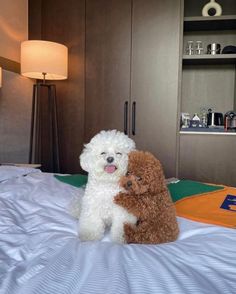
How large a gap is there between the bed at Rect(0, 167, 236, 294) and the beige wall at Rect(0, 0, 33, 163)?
146cm

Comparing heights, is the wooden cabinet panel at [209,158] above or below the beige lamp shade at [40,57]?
below

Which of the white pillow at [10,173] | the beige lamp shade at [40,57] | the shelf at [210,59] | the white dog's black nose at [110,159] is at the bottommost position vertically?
the white pillow at [10,173]

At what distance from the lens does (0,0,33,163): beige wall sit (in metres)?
2.27

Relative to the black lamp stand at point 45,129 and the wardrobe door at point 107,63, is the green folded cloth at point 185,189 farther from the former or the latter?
the black lamp stand at point 45,129

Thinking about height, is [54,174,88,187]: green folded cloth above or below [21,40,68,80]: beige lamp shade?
below

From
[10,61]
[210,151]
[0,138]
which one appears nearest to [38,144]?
[0,138]

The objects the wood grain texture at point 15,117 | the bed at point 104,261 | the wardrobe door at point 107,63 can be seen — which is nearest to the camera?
the bed at point 104,261

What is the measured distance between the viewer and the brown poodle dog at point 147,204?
2.54ft

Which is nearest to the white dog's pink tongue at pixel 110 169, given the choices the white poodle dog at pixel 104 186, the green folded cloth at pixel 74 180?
the white poodle dog at pixel 104 186

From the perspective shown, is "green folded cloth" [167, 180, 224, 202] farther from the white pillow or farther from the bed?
the white pillow


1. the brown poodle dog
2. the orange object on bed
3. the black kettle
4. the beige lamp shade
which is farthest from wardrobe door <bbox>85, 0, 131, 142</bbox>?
the brown poodle dog

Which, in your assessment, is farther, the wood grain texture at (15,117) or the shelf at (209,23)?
the shelf at (209,23)

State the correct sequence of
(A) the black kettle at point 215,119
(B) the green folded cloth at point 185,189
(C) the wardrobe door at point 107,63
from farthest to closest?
(A) the black kettle at point 215,119 → (C) the wardrobe door at point 107,63 → (B) the green folded cloth at point 185,189

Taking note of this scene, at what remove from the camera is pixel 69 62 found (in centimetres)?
276
